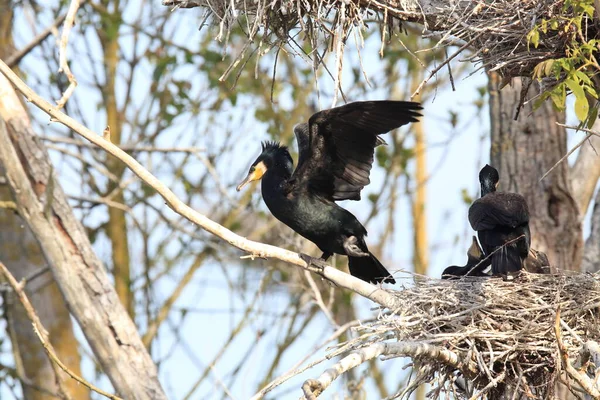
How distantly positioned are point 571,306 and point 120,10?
631cm

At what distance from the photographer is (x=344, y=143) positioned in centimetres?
496

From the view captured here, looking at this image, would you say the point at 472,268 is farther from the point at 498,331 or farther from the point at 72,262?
the point at 72,262

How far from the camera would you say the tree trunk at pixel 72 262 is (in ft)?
17.8

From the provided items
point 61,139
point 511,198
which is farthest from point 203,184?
point 511,198

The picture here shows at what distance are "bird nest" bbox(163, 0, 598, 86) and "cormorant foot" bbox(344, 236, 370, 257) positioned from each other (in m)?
1.41

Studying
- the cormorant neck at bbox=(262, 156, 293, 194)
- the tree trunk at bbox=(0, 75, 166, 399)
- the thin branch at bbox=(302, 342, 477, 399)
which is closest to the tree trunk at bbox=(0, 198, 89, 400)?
the tree trunk at bbox=(0, 75, 166, 399)

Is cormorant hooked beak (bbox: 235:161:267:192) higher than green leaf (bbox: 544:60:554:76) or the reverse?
higher

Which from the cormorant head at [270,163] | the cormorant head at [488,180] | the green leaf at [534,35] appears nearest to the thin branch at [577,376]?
the green leaf at [534,35]

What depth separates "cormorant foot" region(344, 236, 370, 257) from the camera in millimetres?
5446

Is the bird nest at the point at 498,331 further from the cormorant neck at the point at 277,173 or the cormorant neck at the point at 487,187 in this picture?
the cormorant neck at the point at 277,173

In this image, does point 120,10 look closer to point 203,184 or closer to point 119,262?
point 203,184

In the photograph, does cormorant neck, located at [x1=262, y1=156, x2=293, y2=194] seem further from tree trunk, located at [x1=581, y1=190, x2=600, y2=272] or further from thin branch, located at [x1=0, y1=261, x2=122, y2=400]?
tree trunk, located at [x1=581, y1=190, x2=600, y2=272]

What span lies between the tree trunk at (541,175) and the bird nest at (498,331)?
1.49 meters

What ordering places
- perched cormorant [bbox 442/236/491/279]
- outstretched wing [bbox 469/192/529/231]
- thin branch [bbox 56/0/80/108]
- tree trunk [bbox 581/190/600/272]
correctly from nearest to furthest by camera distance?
thin branch [bbox 56/0/80/108] → outstretched wing [bbox 469/192/529/231] → perched cormorant [bbox 442/236/491/279] → tree trunk [bbox 581/190/600/272]
